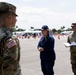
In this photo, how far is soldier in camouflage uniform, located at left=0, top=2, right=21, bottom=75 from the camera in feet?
9.32

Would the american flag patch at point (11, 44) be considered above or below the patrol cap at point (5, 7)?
below

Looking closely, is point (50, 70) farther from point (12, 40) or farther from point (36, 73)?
point (12, 40)

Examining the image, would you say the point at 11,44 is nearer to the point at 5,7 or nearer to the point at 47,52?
the point at 5,7

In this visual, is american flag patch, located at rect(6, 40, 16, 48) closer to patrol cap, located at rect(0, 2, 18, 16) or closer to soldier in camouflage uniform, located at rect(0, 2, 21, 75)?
soldier in camouflage uniform, located at rect(0, 2, 21, 75)

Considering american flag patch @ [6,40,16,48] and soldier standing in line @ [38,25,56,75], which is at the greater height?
american flag patch @ [6,40,16,48]

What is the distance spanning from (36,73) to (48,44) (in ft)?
6.76

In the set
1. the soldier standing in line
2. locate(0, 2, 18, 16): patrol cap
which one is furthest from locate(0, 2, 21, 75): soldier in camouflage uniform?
the soldier standing in line

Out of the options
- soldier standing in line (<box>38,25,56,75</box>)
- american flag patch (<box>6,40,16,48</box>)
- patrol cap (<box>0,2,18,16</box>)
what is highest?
patrol cap (<box>0,2,18,16</box>)

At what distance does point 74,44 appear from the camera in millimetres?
6012

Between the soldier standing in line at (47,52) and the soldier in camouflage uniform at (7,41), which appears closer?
the soldier in camouflage uniform at (7,41)

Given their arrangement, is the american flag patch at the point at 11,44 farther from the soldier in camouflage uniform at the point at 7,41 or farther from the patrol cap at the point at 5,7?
the patrol cap at the point at 5,7

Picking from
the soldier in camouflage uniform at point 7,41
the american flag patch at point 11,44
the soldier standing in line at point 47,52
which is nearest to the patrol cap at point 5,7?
the soldier in camouflage uniform at point 7,41

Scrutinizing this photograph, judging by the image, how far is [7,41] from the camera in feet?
9.28

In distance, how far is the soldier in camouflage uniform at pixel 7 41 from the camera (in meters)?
2.84
